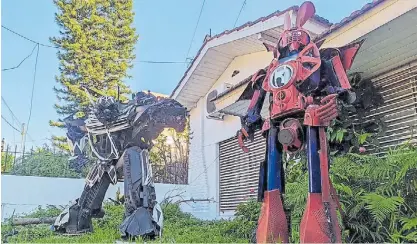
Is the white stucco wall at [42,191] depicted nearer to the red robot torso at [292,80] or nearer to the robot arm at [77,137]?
the robot arm at [77,137]

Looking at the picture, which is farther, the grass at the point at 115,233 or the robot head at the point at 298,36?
the grass at the point at 115,233

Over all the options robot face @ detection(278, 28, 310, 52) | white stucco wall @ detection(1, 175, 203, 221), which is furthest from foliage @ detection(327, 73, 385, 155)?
white stucco wall @ detection(1, 175, 203, 221)

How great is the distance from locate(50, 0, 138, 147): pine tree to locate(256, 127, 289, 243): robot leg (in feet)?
5.27

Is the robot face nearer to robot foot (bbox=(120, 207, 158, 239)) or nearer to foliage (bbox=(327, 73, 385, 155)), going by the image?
foliage (bbox=(327, 73, 385, 155))

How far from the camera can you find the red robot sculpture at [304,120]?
55.5 inches

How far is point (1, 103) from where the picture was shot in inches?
64.1

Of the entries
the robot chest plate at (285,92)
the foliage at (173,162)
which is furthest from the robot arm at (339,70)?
the foliage at (173,162)

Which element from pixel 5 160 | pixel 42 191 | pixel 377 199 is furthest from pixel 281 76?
pixel 42 191

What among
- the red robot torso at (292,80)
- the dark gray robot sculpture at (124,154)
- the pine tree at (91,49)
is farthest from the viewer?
the pine tree at (91,49)

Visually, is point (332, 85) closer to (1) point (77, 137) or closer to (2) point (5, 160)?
(1) point (77, 137)

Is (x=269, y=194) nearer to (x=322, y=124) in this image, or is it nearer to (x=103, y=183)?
(x=322, y=124)

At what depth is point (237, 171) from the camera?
14.4ft

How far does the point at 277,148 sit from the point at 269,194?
0.63 feet

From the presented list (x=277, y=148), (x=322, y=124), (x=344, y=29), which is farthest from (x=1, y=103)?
(x=344, y=29)
